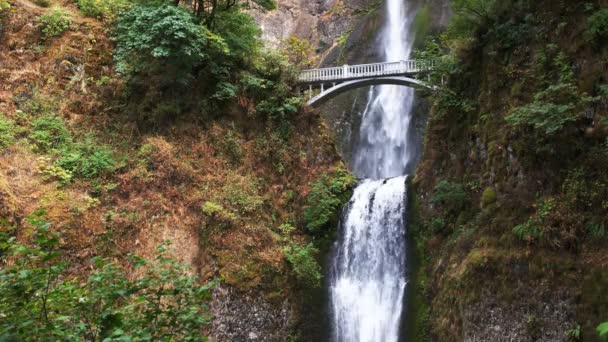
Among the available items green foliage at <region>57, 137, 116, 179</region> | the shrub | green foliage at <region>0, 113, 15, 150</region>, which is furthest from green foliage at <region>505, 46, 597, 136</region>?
green foliage at <region>0, 113, 15, 150</region>

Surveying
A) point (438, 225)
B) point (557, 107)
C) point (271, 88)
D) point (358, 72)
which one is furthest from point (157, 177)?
point (557, 107)

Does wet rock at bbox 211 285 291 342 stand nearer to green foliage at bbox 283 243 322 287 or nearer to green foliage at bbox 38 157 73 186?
green foliage at bbox 283 243 322 287

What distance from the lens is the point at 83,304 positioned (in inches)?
172

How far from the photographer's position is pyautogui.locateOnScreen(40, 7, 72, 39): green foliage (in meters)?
17.7

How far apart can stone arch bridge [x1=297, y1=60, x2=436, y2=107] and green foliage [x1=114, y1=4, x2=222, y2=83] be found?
505 centimetres

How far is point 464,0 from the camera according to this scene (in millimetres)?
13289

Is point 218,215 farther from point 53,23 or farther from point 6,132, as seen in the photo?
point 53,23

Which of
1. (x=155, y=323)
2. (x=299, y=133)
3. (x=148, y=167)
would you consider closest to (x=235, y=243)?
(x=148, y=167)

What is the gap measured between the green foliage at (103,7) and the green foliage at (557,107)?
15.5m

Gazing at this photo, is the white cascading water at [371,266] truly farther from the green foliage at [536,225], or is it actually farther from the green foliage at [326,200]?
the green foliage at [536,225]

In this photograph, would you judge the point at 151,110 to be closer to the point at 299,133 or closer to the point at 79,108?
the point at 79,108

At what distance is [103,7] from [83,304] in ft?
57.3

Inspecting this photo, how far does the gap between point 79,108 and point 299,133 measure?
8.13 m

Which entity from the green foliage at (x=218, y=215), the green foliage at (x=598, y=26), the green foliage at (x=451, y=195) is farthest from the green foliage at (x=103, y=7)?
the green foliage at (x=598, y=26)
